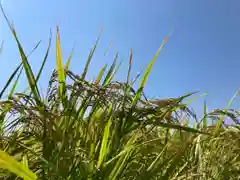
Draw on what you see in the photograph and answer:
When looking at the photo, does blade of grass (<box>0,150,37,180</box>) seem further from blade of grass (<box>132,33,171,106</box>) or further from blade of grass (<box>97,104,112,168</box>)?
blade of grass (<box>132,33,171,106</box>)

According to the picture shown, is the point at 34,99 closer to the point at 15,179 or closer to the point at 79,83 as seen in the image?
the point at 79,83

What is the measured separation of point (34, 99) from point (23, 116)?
95 mm

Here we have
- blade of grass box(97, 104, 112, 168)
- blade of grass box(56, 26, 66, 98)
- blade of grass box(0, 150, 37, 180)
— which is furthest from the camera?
blade of grass box(56, 26, 66, 98)

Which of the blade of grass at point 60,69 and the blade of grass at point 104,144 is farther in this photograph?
the blade of grass at point 60,69

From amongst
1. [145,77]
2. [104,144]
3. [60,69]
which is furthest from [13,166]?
[145,77]

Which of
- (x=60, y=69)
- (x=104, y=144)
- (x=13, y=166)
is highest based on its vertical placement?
(x=60, y=69)

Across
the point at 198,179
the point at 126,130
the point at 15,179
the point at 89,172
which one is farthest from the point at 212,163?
the point at 15,179

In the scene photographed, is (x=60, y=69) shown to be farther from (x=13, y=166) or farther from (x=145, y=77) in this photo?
(x=13, y=166)

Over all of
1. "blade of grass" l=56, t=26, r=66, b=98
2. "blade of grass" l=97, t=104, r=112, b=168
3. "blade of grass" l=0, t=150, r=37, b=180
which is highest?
"blade of grass" l=56, t=26, r=66, b=98

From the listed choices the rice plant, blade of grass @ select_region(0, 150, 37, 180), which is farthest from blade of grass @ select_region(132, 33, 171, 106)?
blade of grass @ select_region(0, 150, 37, 180)

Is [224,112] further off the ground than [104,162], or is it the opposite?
[224,112]

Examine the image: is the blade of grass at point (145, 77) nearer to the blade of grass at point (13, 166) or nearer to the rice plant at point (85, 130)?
the rice plant at point (85, 130)

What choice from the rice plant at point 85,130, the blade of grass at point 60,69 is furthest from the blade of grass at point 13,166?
the blade of grass at point 60,69

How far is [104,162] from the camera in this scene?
119 centimetres
